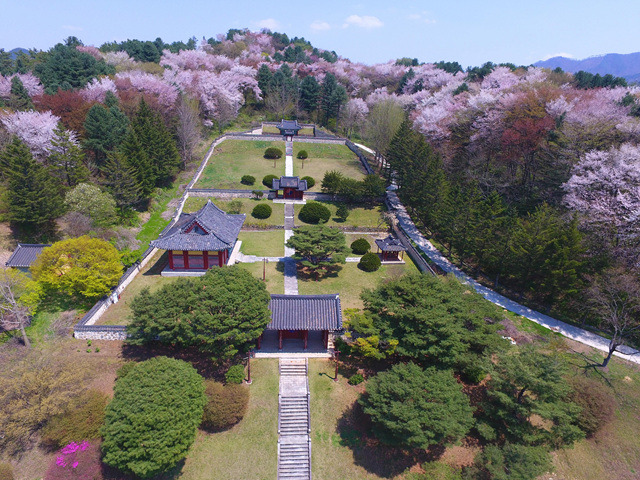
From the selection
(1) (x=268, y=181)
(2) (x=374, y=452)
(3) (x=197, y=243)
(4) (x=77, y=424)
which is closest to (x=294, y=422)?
(2) (x=374, y=452)

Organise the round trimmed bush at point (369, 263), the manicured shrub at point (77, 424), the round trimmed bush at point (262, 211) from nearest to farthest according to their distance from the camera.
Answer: the manicured shrub at point (77, 424), the round trimmed bush at point (369, 263), the round trimmed bush at point (262, 211)

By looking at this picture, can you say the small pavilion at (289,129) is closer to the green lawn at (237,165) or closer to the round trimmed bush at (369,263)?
the green lawn at (237,165)

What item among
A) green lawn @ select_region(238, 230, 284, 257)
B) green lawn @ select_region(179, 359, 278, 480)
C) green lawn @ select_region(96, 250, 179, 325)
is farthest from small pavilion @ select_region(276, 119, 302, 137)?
green lawn @ select_region(179, 359, 278, 480)

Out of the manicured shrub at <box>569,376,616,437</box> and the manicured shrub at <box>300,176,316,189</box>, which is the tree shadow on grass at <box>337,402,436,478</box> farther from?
the manicured shrub at <box>300,176,316,189</box>

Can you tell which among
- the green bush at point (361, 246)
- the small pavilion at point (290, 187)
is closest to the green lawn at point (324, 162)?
the small pavilion at point (290, 187)

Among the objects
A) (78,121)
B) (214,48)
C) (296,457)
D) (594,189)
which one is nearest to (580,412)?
(296,457)
